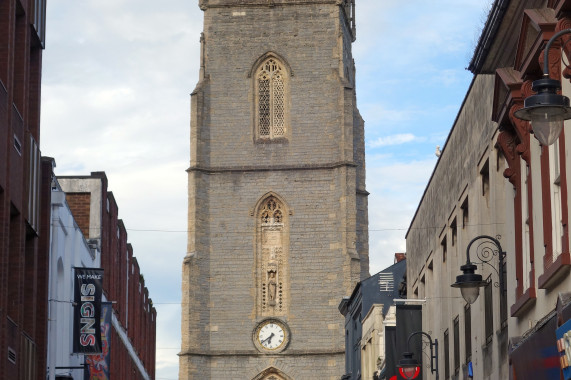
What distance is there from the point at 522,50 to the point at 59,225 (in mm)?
19919

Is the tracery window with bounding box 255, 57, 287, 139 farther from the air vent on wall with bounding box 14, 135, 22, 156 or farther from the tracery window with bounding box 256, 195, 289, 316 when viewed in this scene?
the air vent on wall with bounding box 14, 135, 22, 156

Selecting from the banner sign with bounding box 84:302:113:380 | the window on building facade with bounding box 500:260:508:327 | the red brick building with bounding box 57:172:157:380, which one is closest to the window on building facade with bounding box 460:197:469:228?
the window on building facade with bounding box 500:260:508:327

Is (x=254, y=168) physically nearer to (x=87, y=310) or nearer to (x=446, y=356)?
(x=87, y=310)

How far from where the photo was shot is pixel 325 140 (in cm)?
7094

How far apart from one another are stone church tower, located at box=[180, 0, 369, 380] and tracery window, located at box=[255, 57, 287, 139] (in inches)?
2.9

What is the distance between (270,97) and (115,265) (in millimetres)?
22819

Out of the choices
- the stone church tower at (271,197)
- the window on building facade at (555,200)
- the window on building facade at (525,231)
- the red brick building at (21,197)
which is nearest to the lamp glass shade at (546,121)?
the window on building facade at (555,200)

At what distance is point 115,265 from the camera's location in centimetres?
5153

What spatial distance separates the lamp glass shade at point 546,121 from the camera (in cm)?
1092

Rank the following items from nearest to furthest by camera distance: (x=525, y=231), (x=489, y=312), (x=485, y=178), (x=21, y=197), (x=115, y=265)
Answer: (x=525, y=231)
(x=489, y=312)
(x=485, y=178)
(x=21, y=197)
(x=115, y=265)

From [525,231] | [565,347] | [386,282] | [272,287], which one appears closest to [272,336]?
[272,287]

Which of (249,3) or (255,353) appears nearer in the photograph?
(255,353)

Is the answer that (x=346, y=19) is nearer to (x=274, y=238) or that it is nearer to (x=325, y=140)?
(x=325, y=140)

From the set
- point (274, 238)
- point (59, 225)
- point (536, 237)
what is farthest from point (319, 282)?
point (536, 237)
